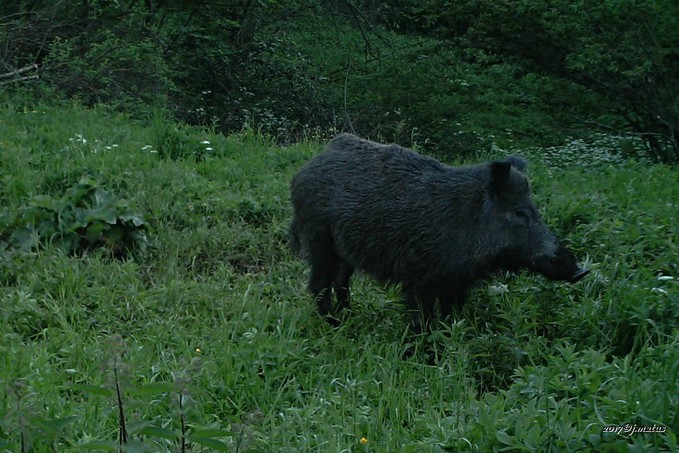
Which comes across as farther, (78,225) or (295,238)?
(78,225)

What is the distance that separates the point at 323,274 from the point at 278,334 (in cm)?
84

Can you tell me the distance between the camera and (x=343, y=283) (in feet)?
19.7

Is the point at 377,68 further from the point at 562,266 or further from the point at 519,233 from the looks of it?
the point at 562,266

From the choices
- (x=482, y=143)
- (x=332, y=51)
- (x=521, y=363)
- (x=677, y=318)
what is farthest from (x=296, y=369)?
(x=332, y=51)

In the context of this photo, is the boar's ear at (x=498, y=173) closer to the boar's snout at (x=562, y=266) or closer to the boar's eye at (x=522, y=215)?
the boar's eye at (x=522, y=215)

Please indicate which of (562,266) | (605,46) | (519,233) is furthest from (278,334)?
(605,46)

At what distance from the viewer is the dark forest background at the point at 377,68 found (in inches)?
406

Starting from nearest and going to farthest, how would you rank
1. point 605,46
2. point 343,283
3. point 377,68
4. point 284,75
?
point 343,283, point 605,46, point 284,75, point 377,68

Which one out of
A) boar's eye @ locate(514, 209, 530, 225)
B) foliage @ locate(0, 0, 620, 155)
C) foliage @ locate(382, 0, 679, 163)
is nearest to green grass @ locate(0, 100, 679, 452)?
boar's eye @ locate(514, 209, 530, 225)

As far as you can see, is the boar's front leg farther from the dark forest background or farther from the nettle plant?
the dark forest background

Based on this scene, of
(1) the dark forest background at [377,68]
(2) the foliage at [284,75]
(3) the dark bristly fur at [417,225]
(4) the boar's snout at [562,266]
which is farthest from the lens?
(2) the foliage at [284,75]

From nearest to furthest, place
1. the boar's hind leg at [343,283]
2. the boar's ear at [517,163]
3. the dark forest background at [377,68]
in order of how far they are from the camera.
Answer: the boar's ear at [517,163]
the boar's hind leg at [343,283]
the dark forest background at [377,68]

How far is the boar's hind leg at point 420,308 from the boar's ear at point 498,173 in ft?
2.68

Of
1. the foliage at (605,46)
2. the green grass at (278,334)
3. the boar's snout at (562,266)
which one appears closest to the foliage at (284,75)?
the foliage at (605,46)
